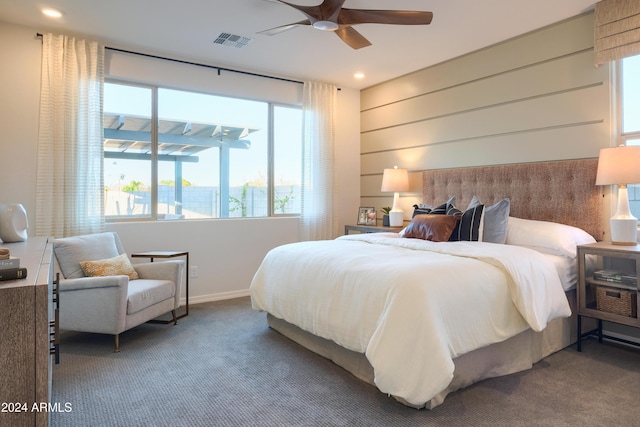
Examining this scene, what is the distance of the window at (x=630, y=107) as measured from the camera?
312 cm

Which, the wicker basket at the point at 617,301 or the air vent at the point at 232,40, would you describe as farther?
the air vent at the point at 232,40

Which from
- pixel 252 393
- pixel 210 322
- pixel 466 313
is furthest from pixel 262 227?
pixel 466 313

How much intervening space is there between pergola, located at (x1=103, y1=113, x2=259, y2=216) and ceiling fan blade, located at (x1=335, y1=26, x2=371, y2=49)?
2.18 metres

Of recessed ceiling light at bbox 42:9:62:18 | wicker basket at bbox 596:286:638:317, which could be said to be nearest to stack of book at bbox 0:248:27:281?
recessed ceiling light at bbox 42:9:62:18

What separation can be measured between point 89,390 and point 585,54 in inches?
177

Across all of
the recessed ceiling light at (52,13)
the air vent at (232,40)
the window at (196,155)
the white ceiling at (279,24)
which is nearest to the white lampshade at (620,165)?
the white ceiling at (279,24)

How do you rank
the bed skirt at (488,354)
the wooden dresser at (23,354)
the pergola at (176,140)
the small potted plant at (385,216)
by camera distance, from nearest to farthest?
the wooden dresser at (23,354) < the bed skirt at (488,354) < the pergola at (176,140) < the small potted plant at (385,216)

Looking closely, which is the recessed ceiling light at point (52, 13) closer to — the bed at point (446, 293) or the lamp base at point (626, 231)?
the bed at point (446, 293)

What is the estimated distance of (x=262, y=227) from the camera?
16.3ft

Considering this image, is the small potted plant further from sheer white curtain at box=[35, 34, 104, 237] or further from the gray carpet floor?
sheer white curtain at box=[35, 34, 104, 237]

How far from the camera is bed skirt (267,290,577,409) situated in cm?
226

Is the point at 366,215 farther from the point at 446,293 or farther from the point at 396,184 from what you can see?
the point at 446,293

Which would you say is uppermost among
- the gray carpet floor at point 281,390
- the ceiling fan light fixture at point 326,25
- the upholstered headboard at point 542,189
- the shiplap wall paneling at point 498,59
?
the shiplap wall paneling at point 498,59

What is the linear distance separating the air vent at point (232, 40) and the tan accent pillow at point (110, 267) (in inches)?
91.0
